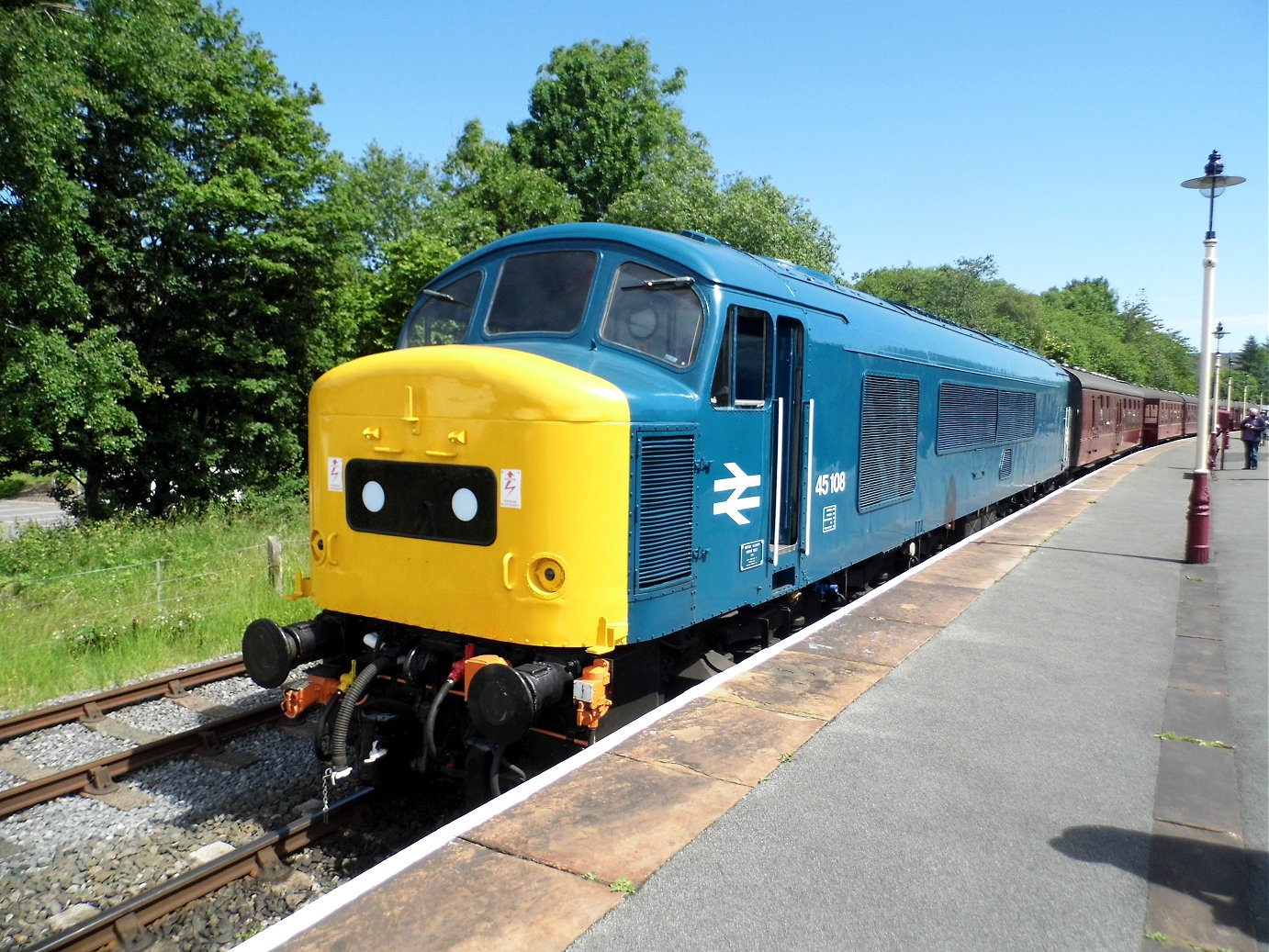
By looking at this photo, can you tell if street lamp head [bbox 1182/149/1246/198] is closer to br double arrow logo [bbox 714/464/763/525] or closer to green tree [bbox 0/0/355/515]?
br double arrow logo [bbox 714/464/763/525]

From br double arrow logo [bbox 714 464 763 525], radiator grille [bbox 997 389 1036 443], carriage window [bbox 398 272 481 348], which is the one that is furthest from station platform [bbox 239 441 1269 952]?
radiator grille [bbox 997 389 1036 443]

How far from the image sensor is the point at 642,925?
125 inches

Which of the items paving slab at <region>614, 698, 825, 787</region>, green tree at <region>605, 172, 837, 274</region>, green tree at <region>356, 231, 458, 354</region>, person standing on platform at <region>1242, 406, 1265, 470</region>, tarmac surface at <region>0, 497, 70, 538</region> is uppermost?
green tree at <region>605, 172, 837, 274</region>

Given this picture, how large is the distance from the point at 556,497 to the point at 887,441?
4.55 m

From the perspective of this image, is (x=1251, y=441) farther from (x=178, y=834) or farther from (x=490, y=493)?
(x=178, y=834)

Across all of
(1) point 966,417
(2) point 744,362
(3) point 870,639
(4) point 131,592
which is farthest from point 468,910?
(4) point 131,592

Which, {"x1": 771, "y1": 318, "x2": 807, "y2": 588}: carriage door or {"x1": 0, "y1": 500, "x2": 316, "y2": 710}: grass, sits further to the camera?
{"x1": 0, "y1": 500, "x2": 316, "y2": 710}: grass

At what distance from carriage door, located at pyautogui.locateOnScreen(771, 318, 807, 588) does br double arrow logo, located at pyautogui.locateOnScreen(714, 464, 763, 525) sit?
14.5 inches

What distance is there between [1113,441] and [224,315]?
85.7 feet

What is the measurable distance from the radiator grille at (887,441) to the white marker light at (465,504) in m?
3.89

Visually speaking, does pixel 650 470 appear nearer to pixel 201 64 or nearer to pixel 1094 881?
pixel 1094 881

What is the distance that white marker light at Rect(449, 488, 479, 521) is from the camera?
4.84 meters

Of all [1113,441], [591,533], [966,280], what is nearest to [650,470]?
[591,533]

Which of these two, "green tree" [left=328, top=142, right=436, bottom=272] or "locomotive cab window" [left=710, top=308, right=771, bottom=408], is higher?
"green tree" [left=328, top=142, right=436, bottom=272]
